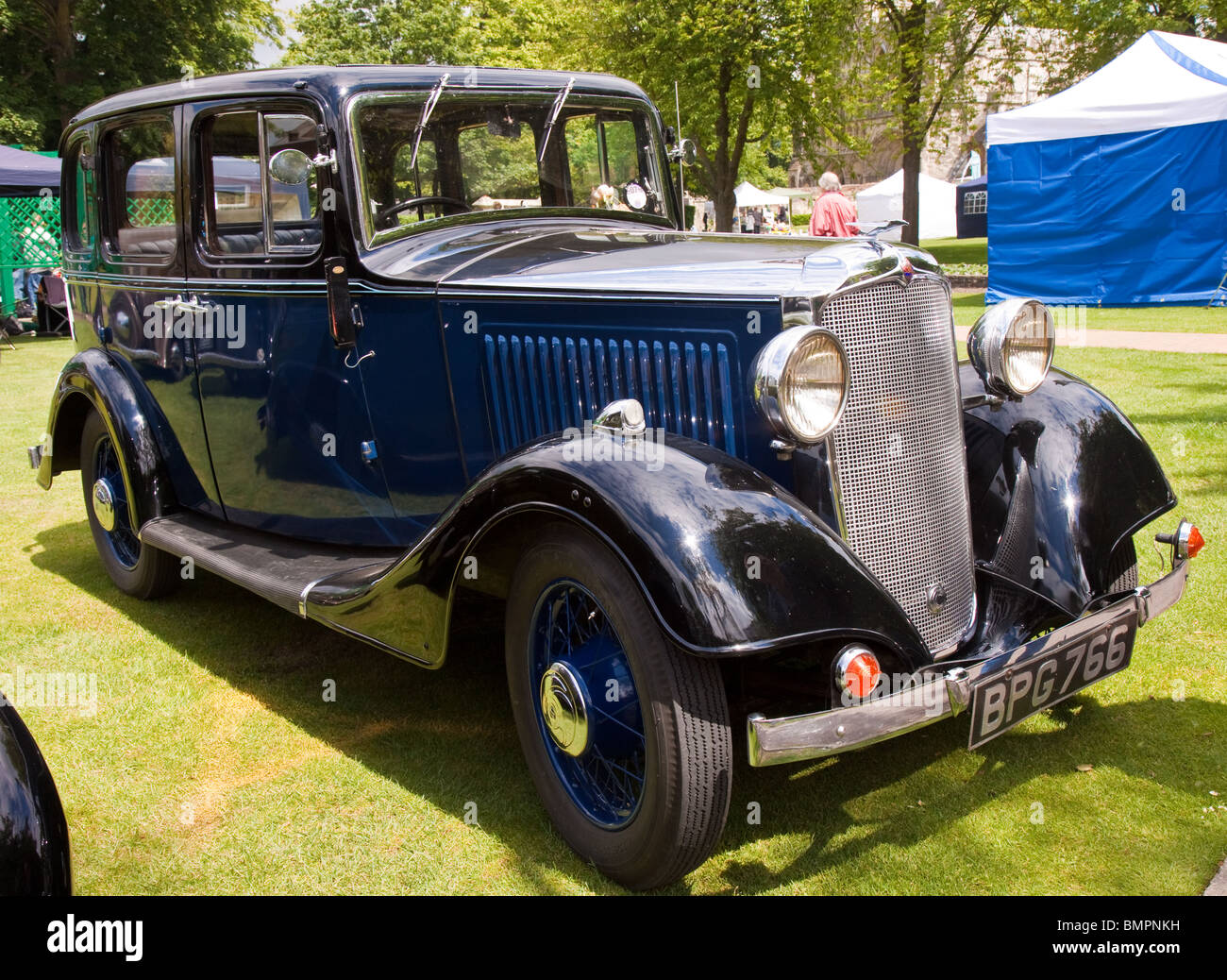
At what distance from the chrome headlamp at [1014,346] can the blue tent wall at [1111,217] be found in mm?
11927

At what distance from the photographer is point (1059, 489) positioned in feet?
10.9

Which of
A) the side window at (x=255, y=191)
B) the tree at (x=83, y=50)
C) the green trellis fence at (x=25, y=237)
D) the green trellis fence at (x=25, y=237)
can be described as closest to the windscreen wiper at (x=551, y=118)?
the side window at (x=255, y=191)

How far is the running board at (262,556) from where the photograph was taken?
11.6ft

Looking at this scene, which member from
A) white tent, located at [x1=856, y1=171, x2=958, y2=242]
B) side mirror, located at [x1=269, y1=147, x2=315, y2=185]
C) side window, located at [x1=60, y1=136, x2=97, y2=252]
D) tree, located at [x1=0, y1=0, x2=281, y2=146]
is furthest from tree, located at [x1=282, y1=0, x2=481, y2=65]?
side mirror, located at [x1=269, y1=147, x2=315, y2=185]

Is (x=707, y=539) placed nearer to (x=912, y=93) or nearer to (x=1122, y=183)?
(x=1122, y=183)

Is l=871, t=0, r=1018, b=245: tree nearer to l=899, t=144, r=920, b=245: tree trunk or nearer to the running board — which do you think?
l=899, t=144, r=920, b=245: tree trunk

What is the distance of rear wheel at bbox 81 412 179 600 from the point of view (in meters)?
4.73

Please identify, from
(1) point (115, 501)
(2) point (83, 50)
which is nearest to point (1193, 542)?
(1) point (115, 501)

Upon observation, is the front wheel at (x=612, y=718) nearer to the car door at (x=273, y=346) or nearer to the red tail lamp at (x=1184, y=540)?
the car door at (x=273, y=346)

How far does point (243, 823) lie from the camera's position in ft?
10.0

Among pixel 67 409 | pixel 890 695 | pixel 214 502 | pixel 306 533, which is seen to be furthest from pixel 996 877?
pixel 67 409

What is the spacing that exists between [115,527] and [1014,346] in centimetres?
393
